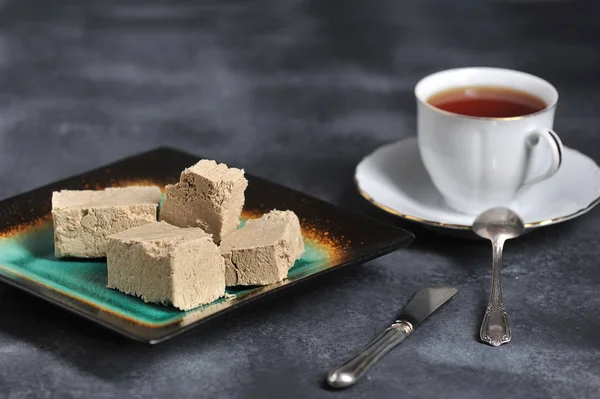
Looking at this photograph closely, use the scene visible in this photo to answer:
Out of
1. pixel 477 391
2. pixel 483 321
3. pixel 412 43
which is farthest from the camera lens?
pixel 412 43

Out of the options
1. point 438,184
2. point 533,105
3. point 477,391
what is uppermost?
point 533,105

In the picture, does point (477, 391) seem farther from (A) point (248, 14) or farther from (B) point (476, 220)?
(A) point (248, 14)

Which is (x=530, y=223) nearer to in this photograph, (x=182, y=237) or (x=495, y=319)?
(x=495, y=319)

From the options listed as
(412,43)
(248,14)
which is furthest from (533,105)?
(248,14)

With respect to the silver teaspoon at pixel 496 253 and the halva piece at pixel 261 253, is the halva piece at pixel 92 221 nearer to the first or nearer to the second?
the halva piece at pixel 261 253

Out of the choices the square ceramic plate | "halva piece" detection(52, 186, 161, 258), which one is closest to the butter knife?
the square ceramic plate
